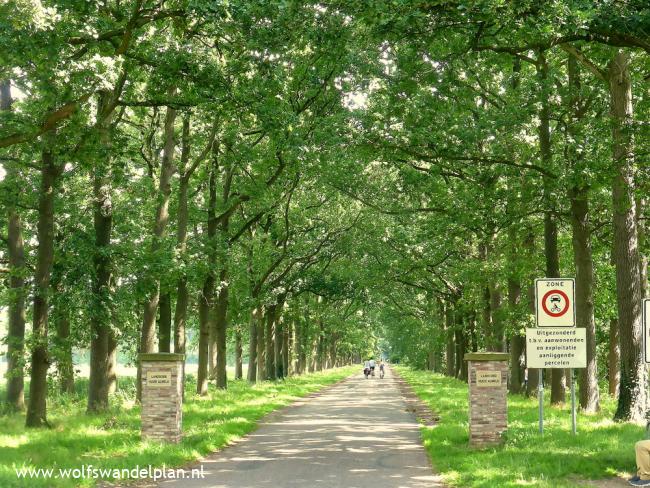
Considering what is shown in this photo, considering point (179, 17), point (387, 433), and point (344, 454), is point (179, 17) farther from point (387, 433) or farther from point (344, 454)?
point (387, 433)

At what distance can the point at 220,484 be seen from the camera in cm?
973

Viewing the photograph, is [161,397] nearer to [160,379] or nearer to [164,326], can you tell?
[160,379]

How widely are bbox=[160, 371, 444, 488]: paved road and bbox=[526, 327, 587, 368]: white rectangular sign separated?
2.73 meters

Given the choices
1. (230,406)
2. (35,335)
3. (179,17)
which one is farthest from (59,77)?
(230,406)

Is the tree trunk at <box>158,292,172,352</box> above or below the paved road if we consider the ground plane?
above

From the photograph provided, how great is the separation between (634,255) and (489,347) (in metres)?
13.6

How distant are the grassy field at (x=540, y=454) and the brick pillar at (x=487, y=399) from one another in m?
0.30

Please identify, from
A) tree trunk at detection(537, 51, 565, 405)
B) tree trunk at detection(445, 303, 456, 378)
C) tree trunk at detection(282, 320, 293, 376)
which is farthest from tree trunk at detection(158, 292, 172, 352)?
tree trunk at detection(282, 320, 293, 376)

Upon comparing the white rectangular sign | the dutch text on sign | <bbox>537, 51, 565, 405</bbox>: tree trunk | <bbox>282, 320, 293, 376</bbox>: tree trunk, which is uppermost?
<bbox>537, 51, 565, 405</bbox>: tree trunk

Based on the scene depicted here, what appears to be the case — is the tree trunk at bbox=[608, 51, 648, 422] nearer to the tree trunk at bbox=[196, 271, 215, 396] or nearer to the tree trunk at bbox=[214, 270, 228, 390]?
the tree trunk at bbox=[196, 271, 215, 396]

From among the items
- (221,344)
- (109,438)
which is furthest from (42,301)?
(221,344)

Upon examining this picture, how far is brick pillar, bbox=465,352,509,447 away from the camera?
12.6 meters

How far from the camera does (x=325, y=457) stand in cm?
1232

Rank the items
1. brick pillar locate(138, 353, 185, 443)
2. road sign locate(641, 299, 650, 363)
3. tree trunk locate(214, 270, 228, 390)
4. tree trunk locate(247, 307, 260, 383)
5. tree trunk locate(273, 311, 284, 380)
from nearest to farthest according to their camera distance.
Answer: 1. road sign locate(641, 299, 650, 363)
2. brick pillar locate(138, 353, 185, 443)
3. tree trunk locate(214, 270, 228, 390)
4. tree trunk locate(247, 307, 260, 383)
5. tree trunk locate(273, 311, 284, 380)
